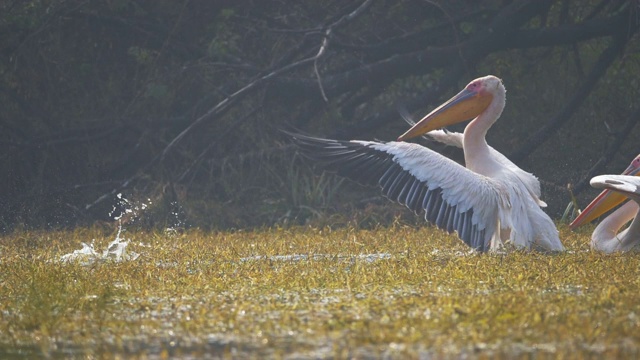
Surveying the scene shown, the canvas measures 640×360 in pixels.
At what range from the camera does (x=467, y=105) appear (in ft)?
25.6

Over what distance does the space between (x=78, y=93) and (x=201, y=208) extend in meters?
2.02

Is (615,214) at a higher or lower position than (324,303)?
higher

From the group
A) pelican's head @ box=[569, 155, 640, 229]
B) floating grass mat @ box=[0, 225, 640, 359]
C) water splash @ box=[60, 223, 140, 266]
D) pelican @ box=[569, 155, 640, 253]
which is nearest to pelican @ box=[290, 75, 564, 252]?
floating grass mat @ box=[0, 225, 640, 359]

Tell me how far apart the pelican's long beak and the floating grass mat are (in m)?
0.94

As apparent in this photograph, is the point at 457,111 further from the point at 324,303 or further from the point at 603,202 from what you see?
the point at 324,303

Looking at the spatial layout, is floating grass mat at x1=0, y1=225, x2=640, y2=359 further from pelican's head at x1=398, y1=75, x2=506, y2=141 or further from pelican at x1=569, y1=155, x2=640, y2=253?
pelican's head at x1=398, y1=75, x2=506, y2=141

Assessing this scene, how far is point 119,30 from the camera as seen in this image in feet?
36.2

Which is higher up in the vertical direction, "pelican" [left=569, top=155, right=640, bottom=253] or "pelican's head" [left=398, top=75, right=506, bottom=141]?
"pelican's head" [left=398, top=75, right=506, bottom=141]

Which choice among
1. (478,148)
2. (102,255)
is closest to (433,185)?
(478,148)

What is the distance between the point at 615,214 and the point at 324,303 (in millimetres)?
2960

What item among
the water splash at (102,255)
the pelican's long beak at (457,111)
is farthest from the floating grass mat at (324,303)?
the pelican's long beak at (457,111)

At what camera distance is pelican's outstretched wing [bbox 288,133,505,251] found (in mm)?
6727

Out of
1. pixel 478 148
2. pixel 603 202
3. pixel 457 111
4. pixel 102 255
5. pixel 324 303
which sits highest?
pixel 457 111

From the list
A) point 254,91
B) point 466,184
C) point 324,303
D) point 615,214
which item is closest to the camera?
point 324,303
